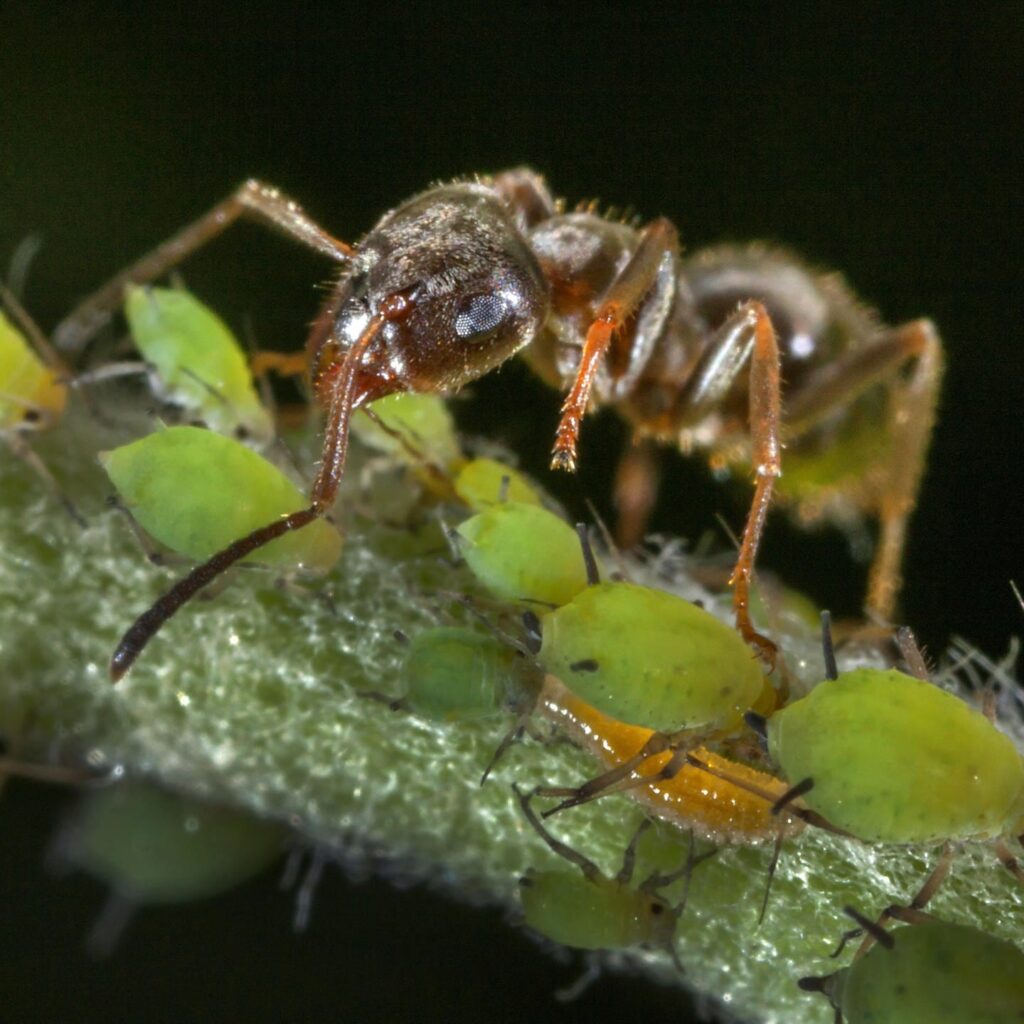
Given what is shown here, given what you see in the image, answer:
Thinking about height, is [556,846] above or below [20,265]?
below

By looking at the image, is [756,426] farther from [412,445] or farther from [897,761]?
[897,761]

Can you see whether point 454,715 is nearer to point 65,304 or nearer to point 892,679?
point 892,679

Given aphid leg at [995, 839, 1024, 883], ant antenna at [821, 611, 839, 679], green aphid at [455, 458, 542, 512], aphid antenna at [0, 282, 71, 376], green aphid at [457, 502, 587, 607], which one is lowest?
aphid leg at [995, 839, 1024, 883]

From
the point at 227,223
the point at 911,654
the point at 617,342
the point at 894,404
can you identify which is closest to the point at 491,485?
the point at 911,654

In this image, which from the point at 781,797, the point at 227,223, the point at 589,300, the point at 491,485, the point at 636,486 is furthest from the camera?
the point at 636,486

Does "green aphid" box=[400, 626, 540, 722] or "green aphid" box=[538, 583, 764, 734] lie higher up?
"green aphid" box=[538, 583, 764, 734]

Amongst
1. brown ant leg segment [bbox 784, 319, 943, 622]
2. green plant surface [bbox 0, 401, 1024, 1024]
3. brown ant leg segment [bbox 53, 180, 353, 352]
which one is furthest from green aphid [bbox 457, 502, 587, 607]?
brown ant leg segment [bbox 784, 319, 943, 622]

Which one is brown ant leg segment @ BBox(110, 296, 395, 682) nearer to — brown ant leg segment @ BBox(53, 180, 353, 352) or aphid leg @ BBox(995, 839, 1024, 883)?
brown ant leg segment @ BBox(53, 180, 353, 352)
